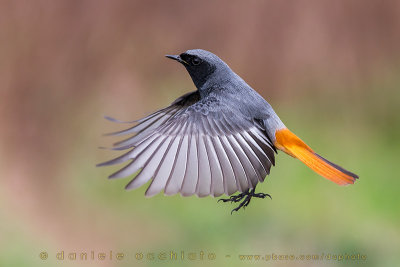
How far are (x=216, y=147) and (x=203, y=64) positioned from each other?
0.51 meters

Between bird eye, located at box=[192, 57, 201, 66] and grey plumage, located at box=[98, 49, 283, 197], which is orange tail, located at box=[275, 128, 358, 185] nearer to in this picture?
grey plumage, located at box=[98, 49, 283, 197]

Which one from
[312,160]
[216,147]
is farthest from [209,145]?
[312,160]

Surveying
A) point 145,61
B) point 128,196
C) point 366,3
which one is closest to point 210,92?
point 128,196

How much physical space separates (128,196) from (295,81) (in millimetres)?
2347

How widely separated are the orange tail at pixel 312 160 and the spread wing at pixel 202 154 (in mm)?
86

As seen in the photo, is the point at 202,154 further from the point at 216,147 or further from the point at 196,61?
the point at 196,61

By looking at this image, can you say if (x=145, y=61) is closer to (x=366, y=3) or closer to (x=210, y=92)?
(x=366, y=3)

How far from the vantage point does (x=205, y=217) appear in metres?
4.74

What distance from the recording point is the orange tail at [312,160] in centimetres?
293

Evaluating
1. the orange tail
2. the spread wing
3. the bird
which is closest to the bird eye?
the bird

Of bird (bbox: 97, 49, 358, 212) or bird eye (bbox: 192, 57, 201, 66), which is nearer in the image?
bird (bbox: 97, 49, 358, 212)

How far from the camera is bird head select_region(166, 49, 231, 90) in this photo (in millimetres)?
3320

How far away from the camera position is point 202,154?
2.95 m

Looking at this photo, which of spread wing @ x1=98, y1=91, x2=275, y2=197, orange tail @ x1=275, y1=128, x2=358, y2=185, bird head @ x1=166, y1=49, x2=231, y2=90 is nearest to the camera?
spread wing @ x1=98, y1=91, x2=275, y2=197
